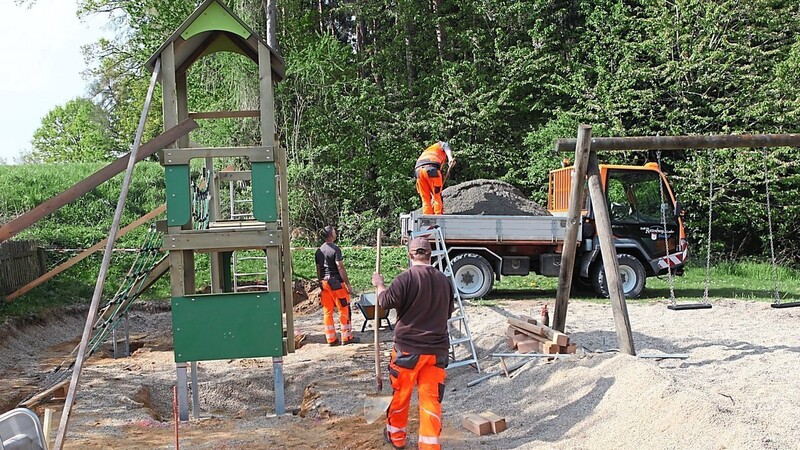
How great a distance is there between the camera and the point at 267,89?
7.38 metres

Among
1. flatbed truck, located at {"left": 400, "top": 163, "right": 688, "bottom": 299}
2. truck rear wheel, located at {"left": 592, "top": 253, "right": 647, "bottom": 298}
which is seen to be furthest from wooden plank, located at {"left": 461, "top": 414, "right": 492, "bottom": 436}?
truck rear wheel, located at {"left": 592, "top": 253, "right": 647, "bottom": 298}

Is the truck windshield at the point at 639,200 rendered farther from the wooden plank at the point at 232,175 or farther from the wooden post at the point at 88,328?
the wooden post at the point at 88,328

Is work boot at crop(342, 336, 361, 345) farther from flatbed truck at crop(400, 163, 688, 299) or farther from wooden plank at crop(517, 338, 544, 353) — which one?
wooden plank at crop(517, 338, 544, 353)

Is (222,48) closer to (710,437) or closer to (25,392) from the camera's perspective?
(25,392)

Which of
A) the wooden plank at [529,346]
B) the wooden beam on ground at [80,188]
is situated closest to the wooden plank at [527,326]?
the wooden plank at [529,346]

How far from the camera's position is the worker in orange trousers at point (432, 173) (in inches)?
473

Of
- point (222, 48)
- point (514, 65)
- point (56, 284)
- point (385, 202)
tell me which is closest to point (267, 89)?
point (222, 48)

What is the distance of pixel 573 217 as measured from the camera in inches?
311

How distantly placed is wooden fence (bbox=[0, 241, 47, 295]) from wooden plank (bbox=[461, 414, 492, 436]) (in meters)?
10.9

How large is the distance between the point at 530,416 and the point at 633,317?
5192mm

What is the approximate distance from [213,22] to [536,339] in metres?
5.08

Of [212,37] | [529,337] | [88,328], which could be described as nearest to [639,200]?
[529,337]

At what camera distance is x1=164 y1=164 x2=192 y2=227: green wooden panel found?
23.2 feet

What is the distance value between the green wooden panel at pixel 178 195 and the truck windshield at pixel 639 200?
882cm
